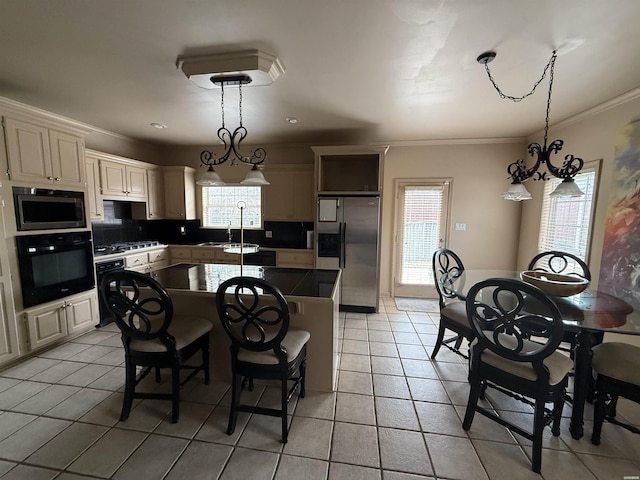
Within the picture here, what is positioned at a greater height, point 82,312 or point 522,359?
point 522,359

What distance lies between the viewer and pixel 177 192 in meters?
4.74

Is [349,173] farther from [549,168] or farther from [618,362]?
[618,362]

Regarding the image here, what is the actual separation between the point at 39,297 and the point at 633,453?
16.3ft

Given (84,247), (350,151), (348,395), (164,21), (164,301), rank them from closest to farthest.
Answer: (164,21)
(164,301)
(348,395)
(84,247)
(350,151)

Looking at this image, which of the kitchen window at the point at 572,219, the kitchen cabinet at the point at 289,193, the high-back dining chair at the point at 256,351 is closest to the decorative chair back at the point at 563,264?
the kitchen window at the point at 572,219

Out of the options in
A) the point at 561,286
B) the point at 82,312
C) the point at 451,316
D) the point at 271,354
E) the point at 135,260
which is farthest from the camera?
the point at 135,260

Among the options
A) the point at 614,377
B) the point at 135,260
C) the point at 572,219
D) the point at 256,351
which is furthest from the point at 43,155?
the point at 572,219

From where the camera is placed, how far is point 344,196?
13.1 ft

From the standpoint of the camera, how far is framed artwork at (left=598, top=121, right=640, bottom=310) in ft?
8.03

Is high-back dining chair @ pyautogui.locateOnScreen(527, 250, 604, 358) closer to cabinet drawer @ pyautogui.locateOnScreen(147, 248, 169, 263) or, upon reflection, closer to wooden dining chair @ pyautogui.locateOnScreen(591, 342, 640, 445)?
wooden dining chair @ pyautogui.locateOnScreen(591, 342, 640, 445)

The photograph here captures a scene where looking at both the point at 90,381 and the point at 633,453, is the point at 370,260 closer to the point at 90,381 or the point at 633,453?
the point at 633,453

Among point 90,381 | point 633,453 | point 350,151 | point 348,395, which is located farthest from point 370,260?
point 90,381

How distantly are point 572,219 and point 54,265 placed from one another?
5.82 meters

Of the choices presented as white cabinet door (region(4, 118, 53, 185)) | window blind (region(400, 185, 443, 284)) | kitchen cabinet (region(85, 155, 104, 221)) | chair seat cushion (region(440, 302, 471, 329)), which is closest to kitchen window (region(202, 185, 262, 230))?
kitchen cabinet (region(85, 155, 104, 221))
